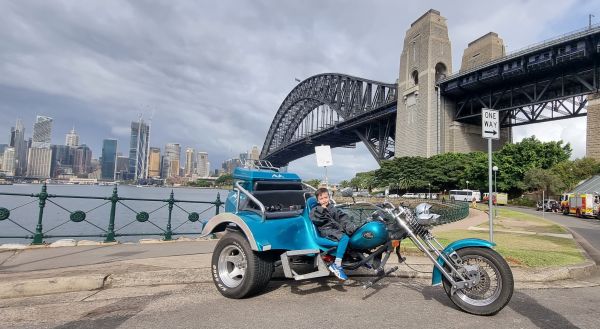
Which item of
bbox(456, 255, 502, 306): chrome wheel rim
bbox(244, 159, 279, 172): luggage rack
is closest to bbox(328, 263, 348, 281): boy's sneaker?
bbox(456, 255, 502, 306): chrome wheel rim

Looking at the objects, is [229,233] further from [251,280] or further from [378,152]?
[378,152]

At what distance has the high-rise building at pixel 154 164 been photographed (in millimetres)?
147137

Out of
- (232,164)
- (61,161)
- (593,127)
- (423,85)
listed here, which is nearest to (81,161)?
(61,161)

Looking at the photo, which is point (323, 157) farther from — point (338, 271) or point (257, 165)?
point (338, 271)

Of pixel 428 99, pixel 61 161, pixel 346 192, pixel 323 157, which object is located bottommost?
pixel 346 192

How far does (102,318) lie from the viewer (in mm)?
3701

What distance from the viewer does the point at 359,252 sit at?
4.62 m

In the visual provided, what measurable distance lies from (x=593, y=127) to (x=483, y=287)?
56.9 metres

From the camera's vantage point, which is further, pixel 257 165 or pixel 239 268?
pixel 257 165

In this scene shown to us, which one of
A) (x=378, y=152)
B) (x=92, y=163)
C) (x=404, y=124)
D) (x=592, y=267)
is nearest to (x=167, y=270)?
(x=592, y=267)

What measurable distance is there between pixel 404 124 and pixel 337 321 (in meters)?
70.9

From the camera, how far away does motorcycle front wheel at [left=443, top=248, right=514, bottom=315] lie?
391 cm

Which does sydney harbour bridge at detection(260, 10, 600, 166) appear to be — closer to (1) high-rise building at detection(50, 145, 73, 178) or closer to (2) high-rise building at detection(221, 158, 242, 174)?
(2) high-rise building at detection(221, 158, 242, 174)

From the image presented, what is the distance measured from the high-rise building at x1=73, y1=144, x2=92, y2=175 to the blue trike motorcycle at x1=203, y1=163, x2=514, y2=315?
15077 centimetres
